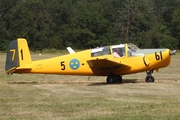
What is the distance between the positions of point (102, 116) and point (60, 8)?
220 feet

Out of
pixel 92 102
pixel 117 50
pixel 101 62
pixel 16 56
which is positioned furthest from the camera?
pixel 16 56

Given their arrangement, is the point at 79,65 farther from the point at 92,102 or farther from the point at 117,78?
the point at 92,102

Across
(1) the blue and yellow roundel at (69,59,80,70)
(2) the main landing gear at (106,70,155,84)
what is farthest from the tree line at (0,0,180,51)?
(1) the blue and yellow roundel at (69,59,80,70)

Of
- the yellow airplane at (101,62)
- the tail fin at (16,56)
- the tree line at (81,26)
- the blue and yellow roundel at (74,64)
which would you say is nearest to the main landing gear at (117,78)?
the yellow airplane at (101,62)

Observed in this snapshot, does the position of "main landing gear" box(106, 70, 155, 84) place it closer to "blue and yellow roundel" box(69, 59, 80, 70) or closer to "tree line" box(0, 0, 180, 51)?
"blue and yellow roundel" box(69, 59, 80, 70)

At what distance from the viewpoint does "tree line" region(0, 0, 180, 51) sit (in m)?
63.8

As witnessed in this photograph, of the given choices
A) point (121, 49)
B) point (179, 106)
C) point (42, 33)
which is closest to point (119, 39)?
point (42, 33)

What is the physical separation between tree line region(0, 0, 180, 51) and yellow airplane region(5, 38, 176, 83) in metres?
45.2

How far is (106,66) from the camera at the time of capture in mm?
16141

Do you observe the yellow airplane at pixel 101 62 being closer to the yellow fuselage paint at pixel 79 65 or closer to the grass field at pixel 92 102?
the yellow fuselage paint at pixel 79 65

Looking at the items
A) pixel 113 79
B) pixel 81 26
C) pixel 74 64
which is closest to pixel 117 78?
pixel 113 79

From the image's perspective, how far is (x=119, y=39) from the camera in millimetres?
66625

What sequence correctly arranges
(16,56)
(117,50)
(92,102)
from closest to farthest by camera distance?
1. (92,102)
2. (117,50)
3. (16,56)

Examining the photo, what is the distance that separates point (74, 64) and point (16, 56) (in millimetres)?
2327
